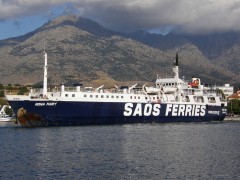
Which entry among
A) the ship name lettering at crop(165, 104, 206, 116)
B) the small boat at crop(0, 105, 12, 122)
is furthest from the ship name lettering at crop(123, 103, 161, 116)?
the small boat at crop(0, 105, 12, 122)

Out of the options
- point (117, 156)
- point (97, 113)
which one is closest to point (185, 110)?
point (97, 113)

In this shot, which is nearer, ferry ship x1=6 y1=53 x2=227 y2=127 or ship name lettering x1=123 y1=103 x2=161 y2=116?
ferry ship x1=6 y1=53 x2=227 y2=127

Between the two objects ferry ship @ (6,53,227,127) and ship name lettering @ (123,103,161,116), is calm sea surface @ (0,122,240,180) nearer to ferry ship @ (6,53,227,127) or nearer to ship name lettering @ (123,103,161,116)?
ferry ship @ (6,53,227,127)

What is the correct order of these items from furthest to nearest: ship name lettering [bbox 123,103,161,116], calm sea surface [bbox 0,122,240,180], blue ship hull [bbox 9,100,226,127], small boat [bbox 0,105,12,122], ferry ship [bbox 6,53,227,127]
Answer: small boat [bbox 0,105,12,122] → ship name lettering [bbox 123,103,161,116] → ferry ship [bbox 6,53,227,127] → blue ship hull [bbox 9,100,226,127] → calm sea surface [bbox 0,122,240,180]

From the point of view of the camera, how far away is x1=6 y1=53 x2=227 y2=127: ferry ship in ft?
278

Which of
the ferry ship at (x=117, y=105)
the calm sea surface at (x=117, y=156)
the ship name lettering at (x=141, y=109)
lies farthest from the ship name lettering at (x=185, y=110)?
the calm sea surface at (x=117, y=156)

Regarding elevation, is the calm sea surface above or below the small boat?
below

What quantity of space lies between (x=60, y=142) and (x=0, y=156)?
12.0m

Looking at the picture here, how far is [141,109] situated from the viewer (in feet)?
321

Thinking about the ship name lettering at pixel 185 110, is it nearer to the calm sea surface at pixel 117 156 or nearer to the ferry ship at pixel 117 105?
the ferry ship at pixel 117 105

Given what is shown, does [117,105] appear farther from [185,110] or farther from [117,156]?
[117,156]

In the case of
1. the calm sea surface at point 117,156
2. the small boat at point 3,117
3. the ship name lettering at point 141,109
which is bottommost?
the calm sea surface at point 117,156

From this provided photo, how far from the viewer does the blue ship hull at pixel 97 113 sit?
277 feet

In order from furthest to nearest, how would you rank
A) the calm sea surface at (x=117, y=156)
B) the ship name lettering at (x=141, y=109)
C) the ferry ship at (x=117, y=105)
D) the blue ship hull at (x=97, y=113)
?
1. the ship name lettering at (x=141, y=109)
2. the ferry ship at (x=117, y=105)
3. the blue ship hull at (x=97, y=113)
4. the calm sea surface at (x=117, y=156)
